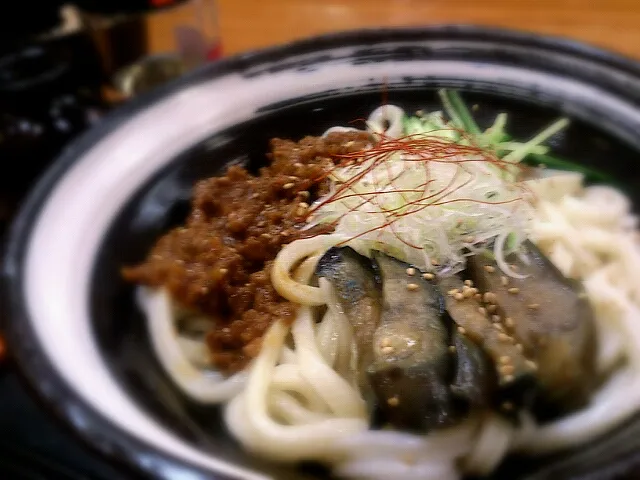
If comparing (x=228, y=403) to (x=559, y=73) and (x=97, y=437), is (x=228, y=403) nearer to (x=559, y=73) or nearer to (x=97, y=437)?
(x=97, y=437)

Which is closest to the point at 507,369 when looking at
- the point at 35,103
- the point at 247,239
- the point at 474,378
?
the point at 474,378

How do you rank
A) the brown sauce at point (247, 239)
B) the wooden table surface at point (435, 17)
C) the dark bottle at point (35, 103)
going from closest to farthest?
the brown sauce at point (247, 239) → the wooden table surface at point (435, 17) → the dark bottle at point (35, 103)

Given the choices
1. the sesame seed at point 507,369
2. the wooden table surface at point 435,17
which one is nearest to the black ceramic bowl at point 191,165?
the sesame seed at point 507,369

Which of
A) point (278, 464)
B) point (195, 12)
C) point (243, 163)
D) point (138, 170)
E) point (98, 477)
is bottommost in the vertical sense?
point (278, 464)

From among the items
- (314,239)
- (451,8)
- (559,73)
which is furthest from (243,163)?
(451,8)

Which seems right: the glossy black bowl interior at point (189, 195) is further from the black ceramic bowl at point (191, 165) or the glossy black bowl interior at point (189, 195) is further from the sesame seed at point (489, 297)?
the sesame seed at point (489, 297)

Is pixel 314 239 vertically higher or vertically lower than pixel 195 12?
lower
